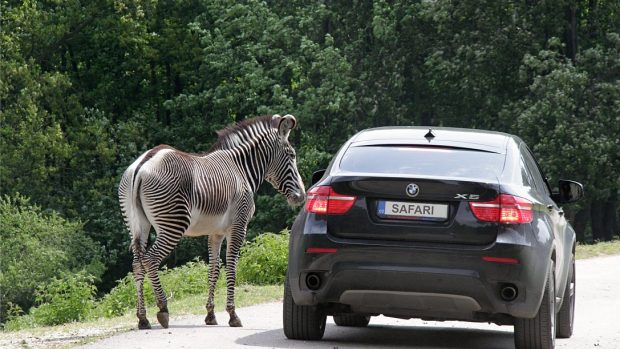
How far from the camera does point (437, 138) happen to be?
34.9 feet

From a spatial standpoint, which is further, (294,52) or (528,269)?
(294,52)

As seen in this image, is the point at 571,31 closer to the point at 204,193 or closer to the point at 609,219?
the point at 609,219

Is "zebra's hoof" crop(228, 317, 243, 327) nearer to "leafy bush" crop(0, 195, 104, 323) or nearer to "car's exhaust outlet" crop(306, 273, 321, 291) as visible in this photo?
"car's exhaust outlet" crop(306, 273, 321, 291)

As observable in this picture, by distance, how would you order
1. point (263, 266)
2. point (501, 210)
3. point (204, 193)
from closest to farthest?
point (501, 210), point (204, 193), point (263, 266)

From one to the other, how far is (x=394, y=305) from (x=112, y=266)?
118 feet

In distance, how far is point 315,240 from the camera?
33.0 ft

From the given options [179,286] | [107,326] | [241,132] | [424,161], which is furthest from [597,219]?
[424,161]

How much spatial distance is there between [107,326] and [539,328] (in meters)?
5.05

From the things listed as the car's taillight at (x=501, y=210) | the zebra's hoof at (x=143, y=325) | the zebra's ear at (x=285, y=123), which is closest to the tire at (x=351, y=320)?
the zebra's hoof at (x=143, y=325)

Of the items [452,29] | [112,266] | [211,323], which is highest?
[452,29]

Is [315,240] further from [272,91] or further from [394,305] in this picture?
[272,91]

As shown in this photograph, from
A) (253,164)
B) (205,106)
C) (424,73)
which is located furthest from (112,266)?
(253,164)

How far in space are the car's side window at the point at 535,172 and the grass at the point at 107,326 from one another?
3764 mm

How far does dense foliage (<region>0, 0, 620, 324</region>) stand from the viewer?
4028cm
